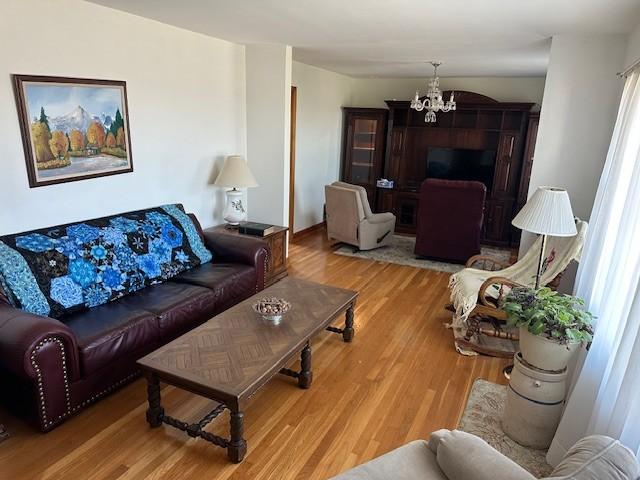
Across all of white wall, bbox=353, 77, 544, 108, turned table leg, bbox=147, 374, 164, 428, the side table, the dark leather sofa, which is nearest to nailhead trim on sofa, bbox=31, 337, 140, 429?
the dark leather sofa

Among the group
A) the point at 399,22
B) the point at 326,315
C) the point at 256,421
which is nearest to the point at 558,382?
the point at 326,315

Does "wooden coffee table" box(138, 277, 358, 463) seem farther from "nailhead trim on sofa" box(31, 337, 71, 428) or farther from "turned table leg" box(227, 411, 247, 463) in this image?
"nailhead trim on sofa" box(31, 337, 71, 428)

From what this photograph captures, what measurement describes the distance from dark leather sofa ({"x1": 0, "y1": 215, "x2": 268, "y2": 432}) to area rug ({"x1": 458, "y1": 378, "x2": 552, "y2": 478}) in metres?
1.94

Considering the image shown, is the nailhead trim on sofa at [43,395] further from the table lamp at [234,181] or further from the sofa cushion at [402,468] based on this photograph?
the table lamp at [234,181]

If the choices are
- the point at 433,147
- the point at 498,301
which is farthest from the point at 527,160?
the point at 498,301

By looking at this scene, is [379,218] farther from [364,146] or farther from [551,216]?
[551,216]

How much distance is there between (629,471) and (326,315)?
1.93m

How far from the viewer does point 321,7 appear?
294 cm

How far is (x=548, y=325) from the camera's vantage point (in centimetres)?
223

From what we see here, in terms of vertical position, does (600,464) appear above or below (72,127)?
below

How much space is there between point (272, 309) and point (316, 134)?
4448mm

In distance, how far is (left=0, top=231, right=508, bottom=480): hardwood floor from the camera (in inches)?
86.8

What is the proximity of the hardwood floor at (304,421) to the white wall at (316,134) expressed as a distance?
328cm

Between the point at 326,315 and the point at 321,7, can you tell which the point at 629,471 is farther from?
the point at 321,7
